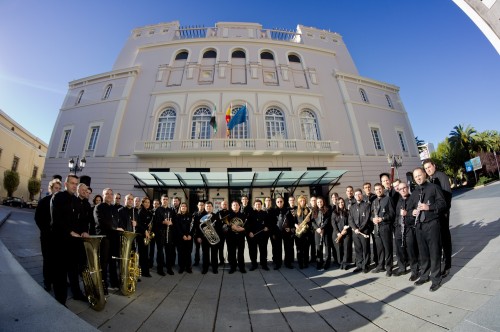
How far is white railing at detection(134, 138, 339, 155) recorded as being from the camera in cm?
1560

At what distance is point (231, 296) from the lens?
4125mm

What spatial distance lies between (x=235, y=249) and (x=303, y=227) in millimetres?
2175

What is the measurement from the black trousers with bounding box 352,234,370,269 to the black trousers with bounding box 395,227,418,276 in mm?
695

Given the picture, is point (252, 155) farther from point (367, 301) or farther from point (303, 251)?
point (367, 301)

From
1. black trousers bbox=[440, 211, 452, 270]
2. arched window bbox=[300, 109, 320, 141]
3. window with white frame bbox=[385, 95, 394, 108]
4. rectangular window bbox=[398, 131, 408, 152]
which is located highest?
window with white frame bbox=[385, 95, 394, 108]

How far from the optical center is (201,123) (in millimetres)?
17453

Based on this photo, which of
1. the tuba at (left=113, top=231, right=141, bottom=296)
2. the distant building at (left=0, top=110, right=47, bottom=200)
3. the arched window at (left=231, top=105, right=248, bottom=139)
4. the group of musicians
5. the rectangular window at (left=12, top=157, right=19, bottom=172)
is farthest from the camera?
the rectangular window at (left=12, top=157, right=19, bottom=172)

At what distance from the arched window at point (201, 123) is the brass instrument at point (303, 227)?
1248 cm

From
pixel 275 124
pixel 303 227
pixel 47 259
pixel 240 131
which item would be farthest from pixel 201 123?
pixel 47 259

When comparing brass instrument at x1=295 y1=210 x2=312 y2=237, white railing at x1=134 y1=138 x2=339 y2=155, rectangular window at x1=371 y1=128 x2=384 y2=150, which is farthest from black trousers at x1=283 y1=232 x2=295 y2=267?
rectangular window at x1=371 y1=128 x2=384 y2=150

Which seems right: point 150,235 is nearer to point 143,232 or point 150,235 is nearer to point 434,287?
point 143,232

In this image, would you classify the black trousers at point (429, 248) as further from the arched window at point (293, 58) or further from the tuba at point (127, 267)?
the arched window at point (293, 58)

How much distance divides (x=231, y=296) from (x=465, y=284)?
4.03 meters

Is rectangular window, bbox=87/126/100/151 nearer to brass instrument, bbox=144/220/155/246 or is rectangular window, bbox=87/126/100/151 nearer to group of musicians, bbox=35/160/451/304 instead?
group of musicians, bbox=35/160/451/304
